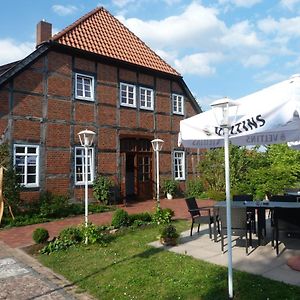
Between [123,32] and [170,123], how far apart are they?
5.30 meters

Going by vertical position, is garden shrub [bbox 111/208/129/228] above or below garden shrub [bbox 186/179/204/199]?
below

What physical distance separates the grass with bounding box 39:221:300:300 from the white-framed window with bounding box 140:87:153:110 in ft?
33.8

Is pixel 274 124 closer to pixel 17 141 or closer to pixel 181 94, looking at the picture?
pixel 17 141

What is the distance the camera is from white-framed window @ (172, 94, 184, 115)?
59.9 feet

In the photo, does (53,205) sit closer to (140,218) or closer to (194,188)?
(140,218)

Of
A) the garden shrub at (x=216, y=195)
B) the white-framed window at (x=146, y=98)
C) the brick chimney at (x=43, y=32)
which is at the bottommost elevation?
the garden shrub at (x=216, y=195)

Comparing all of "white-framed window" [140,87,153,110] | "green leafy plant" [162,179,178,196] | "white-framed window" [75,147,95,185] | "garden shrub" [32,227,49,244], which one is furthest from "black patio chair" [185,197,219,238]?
"white-framed window" [140,87,153,110]

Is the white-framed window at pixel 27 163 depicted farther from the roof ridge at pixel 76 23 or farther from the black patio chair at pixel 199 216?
the black patio chair at pixel 199 216

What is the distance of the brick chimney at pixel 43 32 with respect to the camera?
1375cm

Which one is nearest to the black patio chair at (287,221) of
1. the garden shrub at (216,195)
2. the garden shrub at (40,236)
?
the garden shrub at (40,236)

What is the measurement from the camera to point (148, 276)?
5309mm

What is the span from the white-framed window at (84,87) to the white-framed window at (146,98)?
9.42ft

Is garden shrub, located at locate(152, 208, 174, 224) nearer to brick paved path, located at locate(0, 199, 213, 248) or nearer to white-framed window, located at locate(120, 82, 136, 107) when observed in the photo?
brick paved path, located at locate(0, 199, 213, 248)

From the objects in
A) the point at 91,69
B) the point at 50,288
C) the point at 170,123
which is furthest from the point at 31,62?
the point at 50,288
